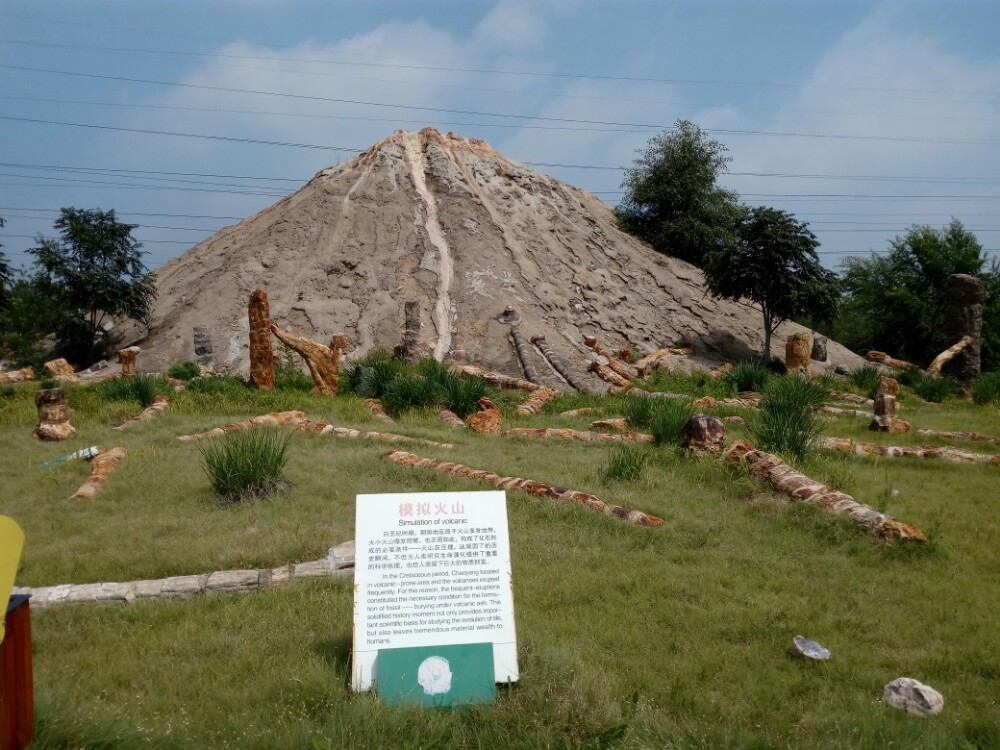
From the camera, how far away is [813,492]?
736cm

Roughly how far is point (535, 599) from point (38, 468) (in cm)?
672

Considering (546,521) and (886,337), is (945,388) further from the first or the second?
(546,521)

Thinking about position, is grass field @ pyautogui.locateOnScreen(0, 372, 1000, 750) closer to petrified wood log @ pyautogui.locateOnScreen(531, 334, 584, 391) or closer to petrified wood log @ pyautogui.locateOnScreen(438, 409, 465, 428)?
petrified wood log @ pyautogui.locateOnScreen(438, 409, 465, 428)

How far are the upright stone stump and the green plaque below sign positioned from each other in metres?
11.3

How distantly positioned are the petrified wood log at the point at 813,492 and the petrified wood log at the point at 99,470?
6.53m

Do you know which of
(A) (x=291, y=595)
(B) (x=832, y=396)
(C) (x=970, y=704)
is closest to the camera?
(C) (x=970, y=704)

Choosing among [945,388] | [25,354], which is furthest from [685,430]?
[25,354]

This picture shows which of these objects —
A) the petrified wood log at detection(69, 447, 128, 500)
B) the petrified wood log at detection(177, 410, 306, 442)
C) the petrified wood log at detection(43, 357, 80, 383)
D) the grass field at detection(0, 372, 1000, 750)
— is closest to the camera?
the grass field at detection(0, 372, 1000, 750)

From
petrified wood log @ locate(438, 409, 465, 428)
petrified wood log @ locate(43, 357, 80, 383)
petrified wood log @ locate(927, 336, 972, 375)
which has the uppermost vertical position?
petrified wood log @ locate(927, 336, 972, 375)

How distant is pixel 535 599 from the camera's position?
5570 mm

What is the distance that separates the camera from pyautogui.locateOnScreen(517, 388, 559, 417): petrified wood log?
45.8 ft

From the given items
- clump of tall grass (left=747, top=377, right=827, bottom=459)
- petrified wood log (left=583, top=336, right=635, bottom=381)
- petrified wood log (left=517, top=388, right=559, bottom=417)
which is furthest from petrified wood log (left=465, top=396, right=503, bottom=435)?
petrified wood log (left=583, top=336, right=635, bottom=381)

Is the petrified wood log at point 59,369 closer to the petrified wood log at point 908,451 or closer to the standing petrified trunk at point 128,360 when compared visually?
the standing petrified trunk at point 128,360

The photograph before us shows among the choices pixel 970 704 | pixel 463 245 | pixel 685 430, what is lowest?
pixel 970 704
